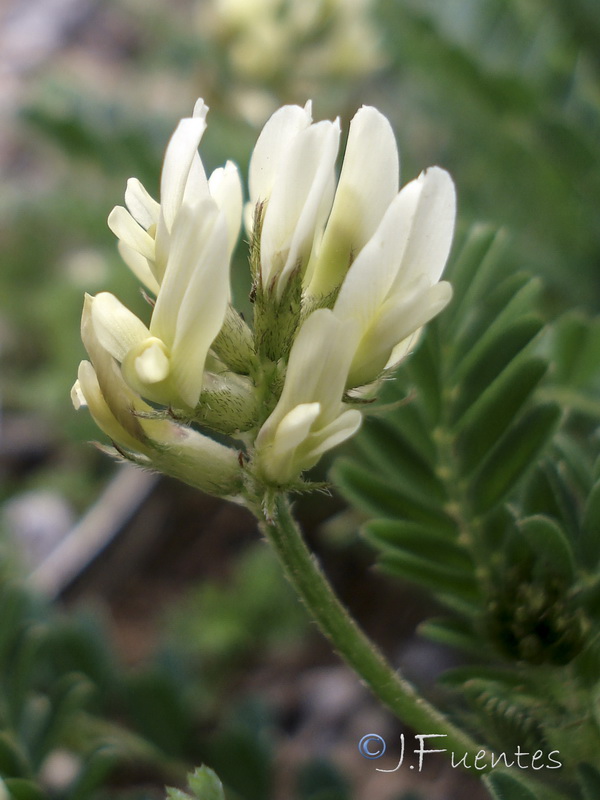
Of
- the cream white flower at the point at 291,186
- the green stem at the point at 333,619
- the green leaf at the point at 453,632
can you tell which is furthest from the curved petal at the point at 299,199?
the green leaf at the point at 453,632

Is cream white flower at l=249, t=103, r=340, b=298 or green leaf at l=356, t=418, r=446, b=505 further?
green leaf at l=356, t=418, r=446, b=505

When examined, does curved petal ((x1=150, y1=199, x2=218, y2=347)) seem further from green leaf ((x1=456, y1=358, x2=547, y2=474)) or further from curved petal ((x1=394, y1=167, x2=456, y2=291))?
green leaf ((x1=456, y1=358, x2=547, y2=474))

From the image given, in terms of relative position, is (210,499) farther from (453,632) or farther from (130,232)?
(130,232)

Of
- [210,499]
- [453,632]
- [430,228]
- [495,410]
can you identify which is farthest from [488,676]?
[210,499]

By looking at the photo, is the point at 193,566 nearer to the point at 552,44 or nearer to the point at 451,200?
the point at 552,44

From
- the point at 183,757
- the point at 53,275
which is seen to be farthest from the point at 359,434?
the point at 53,275

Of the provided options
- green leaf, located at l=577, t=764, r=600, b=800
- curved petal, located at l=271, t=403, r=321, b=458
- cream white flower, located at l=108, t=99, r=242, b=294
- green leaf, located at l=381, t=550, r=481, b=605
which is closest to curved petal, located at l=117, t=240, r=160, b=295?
cream white flower, located at l=108, t=99, r=242, b=294


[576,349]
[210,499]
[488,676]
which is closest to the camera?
[488,676]
